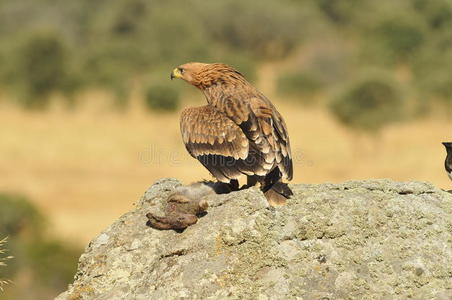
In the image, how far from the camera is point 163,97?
3994cm

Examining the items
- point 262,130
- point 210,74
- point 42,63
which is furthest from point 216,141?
point 42,63

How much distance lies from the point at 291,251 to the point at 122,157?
82.7 feet

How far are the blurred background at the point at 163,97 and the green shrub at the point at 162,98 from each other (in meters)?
0.08

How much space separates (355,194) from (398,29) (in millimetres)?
51264

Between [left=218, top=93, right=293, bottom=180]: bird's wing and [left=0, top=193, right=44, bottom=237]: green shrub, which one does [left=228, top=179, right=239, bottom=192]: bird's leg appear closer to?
[left=218, top=93, right=293, bottom=180]: bird's wing

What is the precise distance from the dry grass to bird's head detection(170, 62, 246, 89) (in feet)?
38.4

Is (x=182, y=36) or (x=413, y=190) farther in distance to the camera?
(x=182, y=36)

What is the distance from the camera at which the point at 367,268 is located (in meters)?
5.10

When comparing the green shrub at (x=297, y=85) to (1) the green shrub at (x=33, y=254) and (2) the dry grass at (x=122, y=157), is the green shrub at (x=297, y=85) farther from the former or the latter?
(1) the green shrub at (x=33, y=254)

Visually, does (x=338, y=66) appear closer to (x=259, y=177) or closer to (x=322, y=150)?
(x=322, y=150)

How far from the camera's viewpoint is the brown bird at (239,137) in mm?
6477

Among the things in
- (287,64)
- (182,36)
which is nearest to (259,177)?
(182,36)

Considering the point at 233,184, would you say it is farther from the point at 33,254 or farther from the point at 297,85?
the point at 297,85

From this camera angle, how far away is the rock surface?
16.4 feet
